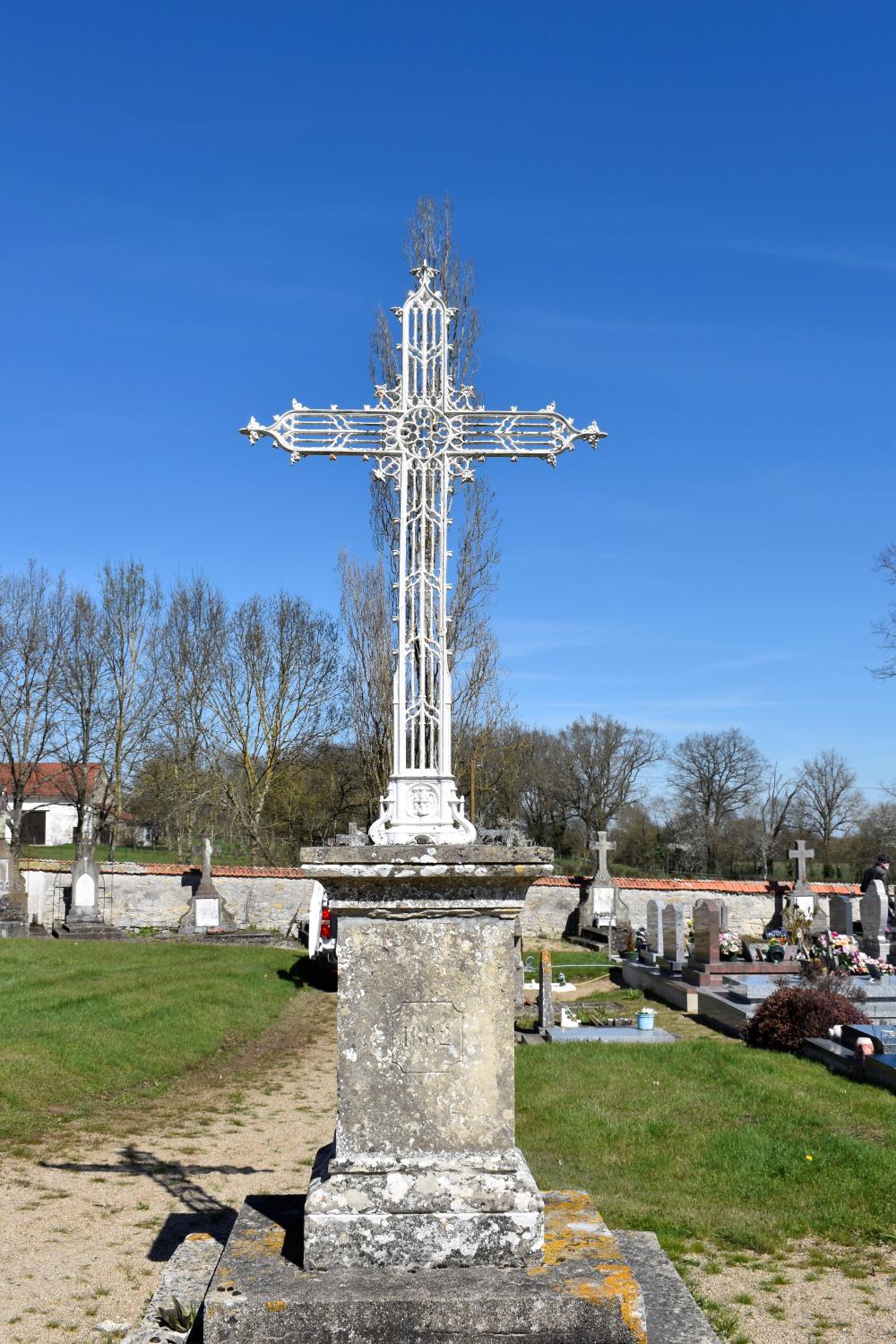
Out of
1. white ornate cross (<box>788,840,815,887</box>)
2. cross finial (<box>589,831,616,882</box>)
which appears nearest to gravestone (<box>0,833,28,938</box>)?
cross finial (<box>589,831,616,882</box>)

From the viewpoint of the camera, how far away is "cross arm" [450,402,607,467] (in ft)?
16.9

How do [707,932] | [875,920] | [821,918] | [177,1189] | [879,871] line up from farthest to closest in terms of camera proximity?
[821,918], [879,871], [875,920], [707,932], [177,1189]

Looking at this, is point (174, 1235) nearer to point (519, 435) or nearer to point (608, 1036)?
point (519, 435)

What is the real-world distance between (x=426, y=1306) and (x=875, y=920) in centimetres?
1856

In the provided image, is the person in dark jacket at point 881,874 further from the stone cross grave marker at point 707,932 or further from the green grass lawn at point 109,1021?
the green grass lawn at point 109,1021

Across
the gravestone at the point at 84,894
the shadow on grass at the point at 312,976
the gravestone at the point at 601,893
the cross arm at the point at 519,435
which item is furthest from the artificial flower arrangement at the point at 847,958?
the gravestone at the point at 84,894

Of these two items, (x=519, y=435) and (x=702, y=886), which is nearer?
(x=519, y=435)

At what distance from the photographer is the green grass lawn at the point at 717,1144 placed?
677cm

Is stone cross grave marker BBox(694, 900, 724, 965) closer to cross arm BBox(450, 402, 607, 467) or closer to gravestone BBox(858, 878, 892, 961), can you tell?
gravestone BBox(858, 878, 892, 961)

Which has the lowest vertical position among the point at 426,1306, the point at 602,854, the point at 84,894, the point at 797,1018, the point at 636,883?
the point at 797,1018

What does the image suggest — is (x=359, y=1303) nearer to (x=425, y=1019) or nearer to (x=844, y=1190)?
(x=425, y=1019)

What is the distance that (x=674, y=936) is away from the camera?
61.8ft

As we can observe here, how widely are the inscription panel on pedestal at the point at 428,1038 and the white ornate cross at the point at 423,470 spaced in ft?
2.33

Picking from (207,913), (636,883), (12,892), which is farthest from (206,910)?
(636,883)
